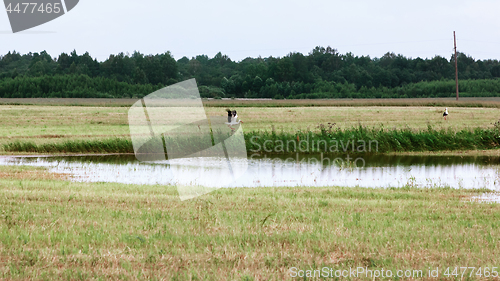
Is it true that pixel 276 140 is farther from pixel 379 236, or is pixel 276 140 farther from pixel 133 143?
pixel 379 236

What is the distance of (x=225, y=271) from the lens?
5.97 metres

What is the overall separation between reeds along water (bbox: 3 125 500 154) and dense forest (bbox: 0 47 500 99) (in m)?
64.5

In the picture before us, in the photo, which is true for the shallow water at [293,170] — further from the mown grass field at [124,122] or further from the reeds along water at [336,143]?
the mown grass field at [124,122]

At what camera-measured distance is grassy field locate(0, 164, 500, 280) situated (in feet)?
20.1

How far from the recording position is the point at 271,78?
376 ft

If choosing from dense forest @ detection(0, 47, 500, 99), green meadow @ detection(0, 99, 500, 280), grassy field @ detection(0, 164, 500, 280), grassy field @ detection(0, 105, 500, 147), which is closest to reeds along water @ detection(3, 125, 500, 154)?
grassy field @ detection(0, 105, 500, 147)

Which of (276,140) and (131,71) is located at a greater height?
(131,71)

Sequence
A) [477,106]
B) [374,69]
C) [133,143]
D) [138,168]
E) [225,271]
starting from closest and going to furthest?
[225,271] < [138,168] < [133,143] < [477,106] < [374,69]

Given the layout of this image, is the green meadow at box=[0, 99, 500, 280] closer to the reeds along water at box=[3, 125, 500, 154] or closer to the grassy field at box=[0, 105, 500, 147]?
the reeds along water at box=[3, 125, 500, 154]

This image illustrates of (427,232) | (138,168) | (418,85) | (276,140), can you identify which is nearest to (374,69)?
(418,85)

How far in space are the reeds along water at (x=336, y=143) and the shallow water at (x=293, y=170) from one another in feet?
5.57

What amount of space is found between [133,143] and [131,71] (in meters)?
95.1

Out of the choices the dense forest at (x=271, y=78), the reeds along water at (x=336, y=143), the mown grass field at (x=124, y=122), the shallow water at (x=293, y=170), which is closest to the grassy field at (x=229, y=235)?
the shallow water at (x=293, y=170)

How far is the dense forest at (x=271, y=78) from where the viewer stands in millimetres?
92938
